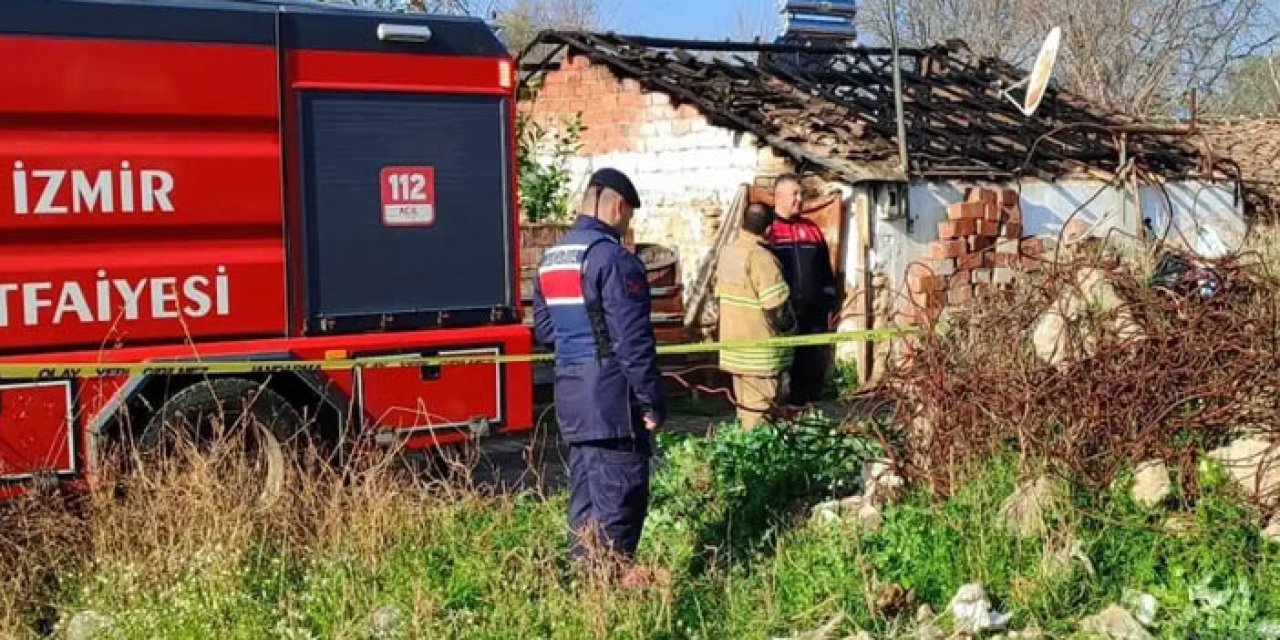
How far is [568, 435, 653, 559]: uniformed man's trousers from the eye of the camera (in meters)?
5.80

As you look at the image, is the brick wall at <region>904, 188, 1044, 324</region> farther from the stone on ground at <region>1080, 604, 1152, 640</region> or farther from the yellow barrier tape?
the stone on ground at <region>1080, 604, 1152, 640</region>

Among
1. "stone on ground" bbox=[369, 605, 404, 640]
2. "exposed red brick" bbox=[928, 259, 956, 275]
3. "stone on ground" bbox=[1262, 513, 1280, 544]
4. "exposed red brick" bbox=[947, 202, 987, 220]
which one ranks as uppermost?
"exposed red brick" bbox=[947, 202, 987, 220]

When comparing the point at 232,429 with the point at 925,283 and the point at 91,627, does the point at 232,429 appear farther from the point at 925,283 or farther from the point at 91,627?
the point at 925,283

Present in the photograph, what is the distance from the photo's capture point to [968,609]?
5.32m

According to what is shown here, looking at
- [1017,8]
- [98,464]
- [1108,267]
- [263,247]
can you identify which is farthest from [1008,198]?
[1017,8]

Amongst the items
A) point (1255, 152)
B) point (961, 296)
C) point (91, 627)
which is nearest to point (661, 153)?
point (961, 296)

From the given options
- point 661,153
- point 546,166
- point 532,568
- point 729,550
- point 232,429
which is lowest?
point 729,550

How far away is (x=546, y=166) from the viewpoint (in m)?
15.8

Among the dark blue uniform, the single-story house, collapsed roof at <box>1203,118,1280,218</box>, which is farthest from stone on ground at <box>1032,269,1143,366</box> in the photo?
collapsed roof at <box>1203,118,1280,218</box>

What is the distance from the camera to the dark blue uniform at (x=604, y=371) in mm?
5660

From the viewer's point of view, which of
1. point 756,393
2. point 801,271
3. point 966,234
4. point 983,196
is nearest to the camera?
point 756,393

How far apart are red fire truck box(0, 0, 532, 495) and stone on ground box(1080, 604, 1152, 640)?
3.57 m

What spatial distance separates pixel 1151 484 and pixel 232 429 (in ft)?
13.3

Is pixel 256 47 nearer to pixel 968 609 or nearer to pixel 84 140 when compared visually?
pixel 84 140
